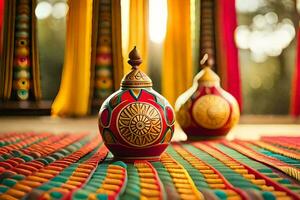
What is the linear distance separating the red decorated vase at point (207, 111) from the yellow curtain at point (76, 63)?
2.16 metres

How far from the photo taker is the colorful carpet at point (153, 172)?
1.24 meters

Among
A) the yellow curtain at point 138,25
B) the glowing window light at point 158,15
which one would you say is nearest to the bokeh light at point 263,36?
the glowing window light at point 158,15

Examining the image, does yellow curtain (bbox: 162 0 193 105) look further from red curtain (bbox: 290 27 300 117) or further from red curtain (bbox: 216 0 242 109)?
red curtain (bbox: 290 27 300 117)

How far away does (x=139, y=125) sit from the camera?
1750 mm

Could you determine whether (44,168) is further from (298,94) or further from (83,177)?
(298,94)

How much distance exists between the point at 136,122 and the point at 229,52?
2.99 metres

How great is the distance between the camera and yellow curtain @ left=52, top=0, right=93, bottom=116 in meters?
4.59

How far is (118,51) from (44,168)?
3.18m

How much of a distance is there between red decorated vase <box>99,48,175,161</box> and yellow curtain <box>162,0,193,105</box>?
109 inches

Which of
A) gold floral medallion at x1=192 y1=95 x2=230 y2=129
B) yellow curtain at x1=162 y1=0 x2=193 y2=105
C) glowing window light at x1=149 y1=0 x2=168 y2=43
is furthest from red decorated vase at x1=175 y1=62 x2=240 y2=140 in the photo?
glowing window light at x1=149 y1=0 x2=168 y2=43

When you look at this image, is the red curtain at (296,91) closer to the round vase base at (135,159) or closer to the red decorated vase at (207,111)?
the red decorated vase at (207,111)

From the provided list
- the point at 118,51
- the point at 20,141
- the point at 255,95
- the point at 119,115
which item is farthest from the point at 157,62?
the point at 119,115

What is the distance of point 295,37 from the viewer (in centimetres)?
489

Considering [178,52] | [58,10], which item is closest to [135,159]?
[178,52]
